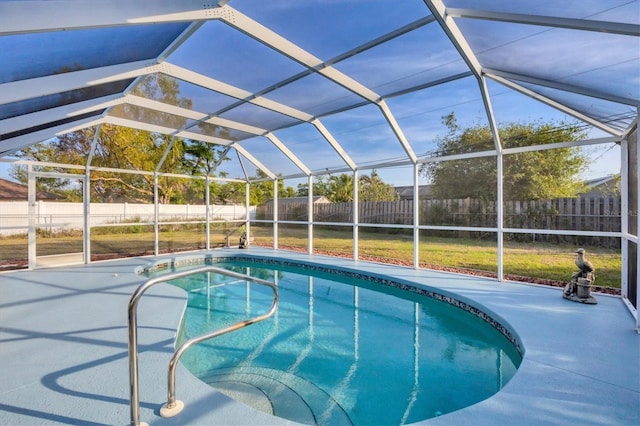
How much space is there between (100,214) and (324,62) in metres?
8.06

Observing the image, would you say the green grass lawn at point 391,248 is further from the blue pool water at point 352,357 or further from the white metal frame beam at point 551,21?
the white metal frame beam at point 551,21

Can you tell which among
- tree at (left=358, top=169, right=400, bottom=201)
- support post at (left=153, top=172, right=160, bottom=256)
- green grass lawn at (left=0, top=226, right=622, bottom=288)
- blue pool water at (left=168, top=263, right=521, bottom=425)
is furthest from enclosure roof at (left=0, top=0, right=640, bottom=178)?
blue pool water at (left=168, top=263, right=521, bottom=425)

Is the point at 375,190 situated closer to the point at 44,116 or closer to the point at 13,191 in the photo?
the point at 44,116

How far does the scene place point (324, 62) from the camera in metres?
4.89

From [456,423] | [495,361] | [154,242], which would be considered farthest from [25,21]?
[154,242]

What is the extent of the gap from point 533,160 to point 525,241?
2334 mm

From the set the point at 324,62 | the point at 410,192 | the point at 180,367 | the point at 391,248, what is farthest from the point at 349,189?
the point at 180,367

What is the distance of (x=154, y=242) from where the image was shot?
9969 mm

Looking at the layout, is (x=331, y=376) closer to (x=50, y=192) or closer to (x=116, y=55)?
(x=116, y=55)

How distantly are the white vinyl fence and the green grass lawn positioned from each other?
349 mm

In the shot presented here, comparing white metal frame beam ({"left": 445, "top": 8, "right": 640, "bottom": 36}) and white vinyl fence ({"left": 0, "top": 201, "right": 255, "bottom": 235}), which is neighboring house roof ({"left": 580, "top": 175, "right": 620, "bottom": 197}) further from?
white vinyl fence ({"left": 0, "top": 201, "right": 255, "bottom": 235})

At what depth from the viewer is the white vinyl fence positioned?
7.35 meters

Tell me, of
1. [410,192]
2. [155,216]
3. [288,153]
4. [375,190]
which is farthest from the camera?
[375,190]

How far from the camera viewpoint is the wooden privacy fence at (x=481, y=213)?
702 cm
